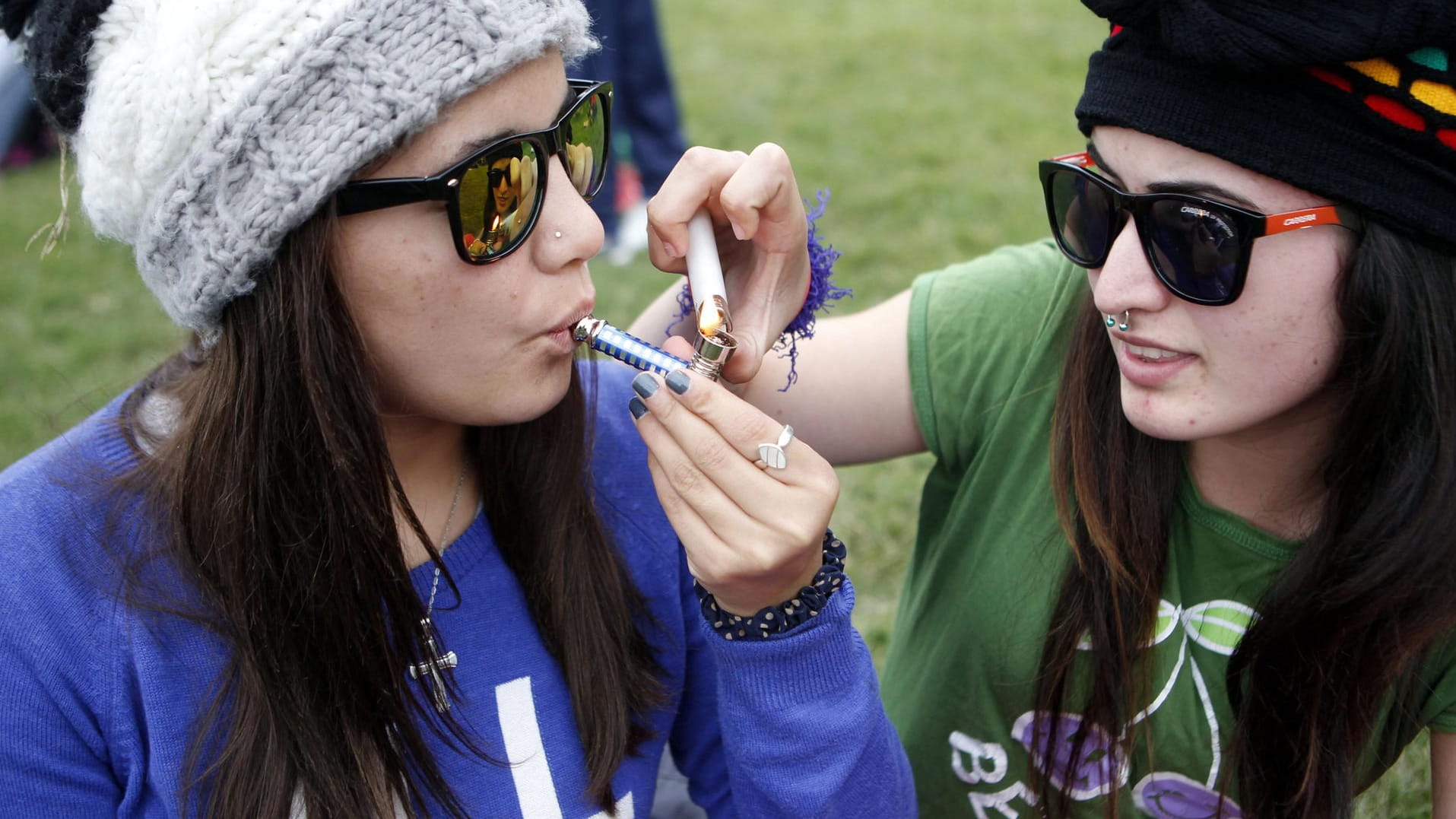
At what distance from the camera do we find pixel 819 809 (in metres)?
1.80

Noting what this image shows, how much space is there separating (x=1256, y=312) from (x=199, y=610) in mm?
1494

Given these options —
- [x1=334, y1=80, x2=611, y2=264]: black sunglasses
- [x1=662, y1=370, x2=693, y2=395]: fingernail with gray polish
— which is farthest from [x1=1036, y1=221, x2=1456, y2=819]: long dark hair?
[x1=334, y1=80, x2=611, y2=264]: black sunglasses

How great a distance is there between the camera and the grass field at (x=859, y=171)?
4.37 m

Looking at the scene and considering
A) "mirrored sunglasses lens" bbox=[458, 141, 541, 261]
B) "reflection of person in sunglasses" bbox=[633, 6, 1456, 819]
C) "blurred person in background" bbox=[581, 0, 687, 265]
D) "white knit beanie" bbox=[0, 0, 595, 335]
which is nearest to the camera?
"white knit beanie" bbox=[0, 0, 595, 335]

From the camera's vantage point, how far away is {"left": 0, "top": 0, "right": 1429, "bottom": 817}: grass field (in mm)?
4367

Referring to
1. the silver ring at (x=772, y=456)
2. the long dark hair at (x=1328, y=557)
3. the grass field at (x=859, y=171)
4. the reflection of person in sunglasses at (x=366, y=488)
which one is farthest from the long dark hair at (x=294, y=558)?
the long dark hair at (x=1328, y=557)

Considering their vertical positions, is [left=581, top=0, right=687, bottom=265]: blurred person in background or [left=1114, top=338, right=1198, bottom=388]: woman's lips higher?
[left=1114, top=338, right=1198, bottom=388]: woman's lips

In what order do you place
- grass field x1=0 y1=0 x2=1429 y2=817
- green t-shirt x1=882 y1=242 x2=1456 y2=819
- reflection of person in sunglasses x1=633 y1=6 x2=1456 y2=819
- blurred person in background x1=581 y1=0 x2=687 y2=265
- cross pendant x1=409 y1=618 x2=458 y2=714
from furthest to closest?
blurred person in background x1=581 y1=0 x2=687 y2=265, grass field x1=0 y1=0 x2=1429 y2=817, green t-shirt x1=882 y1=242 x2=1456 y2=819, cross pendant x1=409 y1=618 x2=458 y2=714, reflection of person in sunglasses x1=633 y1=6 x2=1456 y2=819

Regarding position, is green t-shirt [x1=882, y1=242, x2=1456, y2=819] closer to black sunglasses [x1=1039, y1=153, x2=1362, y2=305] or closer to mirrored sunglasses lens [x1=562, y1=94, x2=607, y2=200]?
black sunglasses [x1=1039, y1=153, x2=1362, y2=305]

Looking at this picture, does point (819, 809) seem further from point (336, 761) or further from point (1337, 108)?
point (1337, 108)

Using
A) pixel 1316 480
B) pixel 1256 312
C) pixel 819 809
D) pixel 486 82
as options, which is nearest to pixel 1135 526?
pixel 1316 480

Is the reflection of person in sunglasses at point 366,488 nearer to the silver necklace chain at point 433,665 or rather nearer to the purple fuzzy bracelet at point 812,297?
the silver necklace chain at point 433,665

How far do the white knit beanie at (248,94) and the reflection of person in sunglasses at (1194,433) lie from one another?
0.46 metres

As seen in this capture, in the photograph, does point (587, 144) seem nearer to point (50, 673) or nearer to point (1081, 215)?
point (1081, 215)
